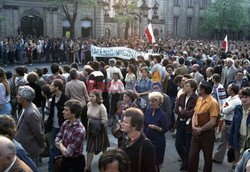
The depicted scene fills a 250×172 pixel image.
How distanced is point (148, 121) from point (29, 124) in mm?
1979

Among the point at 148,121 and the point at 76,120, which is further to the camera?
the point at 148,121

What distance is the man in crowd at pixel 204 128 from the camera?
5020mm

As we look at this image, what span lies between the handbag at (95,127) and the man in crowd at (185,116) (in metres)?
1.52

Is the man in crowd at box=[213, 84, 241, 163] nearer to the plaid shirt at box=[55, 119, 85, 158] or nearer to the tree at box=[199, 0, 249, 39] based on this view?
the plaid shirt at box=[55, 119, 85, 158]

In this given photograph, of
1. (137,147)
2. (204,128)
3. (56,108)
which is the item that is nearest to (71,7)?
(56,108)

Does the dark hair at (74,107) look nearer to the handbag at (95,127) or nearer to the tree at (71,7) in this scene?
the handbag at (95,127)

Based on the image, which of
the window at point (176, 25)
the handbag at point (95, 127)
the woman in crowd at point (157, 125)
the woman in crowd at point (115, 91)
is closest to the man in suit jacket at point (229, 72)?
the woman in crowd at point (115, 91)

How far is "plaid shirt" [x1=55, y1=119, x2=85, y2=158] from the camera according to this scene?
413 cm

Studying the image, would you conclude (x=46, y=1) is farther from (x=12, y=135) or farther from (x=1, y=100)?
(x=12, y=135)

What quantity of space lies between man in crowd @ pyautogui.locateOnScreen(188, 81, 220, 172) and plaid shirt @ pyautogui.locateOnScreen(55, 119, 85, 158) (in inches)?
80.4

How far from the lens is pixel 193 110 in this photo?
5.50 m

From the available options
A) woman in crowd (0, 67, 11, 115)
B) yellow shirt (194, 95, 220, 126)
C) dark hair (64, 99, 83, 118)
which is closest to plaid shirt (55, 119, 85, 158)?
dark hair (64, 99, 83, 118)

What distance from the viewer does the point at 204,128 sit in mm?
4984

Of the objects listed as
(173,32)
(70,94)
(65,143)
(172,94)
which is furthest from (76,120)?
(173,32)
